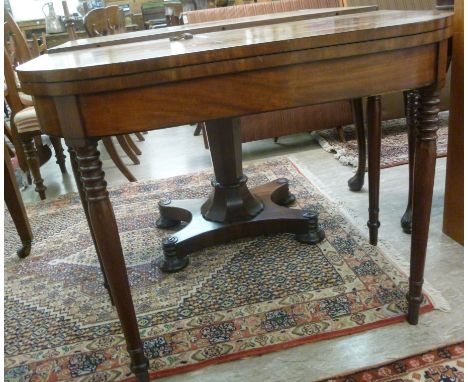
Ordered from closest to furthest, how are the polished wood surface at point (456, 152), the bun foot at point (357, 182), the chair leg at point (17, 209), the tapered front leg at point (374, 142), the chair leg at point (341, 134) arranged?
1. the polished wood surface at point (456, 152)
2. the tapered front leg at point (374, 142)
3. the chair leg at point (17, 209)
4. the bun foot at point (357, 182)
5. the chair leg at point (341, 134)

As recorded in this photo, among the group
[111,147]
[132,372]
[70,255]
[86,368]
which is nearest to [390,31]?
[132,372]

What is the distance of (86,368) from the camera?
1.06 meters

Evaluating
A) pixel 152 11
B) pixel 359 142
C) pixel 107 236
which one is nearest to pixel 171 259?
pixel 107 236

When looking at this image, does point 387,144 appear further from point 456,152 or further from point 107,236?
point 107,236

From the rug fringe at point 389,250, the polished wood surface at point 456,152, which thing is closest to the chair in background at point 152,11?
the rug fringe at point 389,250

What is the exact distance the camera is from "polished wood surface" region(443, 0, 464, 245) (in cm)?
127

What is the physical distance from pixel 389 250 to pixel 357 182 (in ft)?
1.77

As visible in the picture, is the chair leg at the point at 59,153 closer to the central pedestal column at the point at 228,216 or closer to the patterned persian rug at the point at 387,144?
the central pedestal column at the point at 228,216

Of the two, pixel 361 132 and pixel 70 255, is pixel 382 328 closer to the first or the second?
pixel 361 132

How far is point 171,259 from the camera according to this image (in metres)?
1.44

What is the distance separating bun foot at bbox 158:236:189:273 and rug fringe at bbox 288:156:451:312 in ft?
2.22

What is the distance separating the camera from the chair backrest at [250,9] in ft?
8.39

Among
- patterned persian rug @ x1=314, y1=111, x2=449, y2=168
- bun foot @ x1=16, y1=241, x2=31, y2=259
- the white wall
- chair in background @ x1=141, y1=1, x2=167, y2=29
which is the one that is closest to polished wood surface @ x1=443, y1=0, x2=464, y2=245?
patterned persian rug @ x1=314, y1=111, x2=449, y2=168

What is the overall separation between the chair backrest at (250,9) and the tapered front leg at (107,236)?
6.60ft
